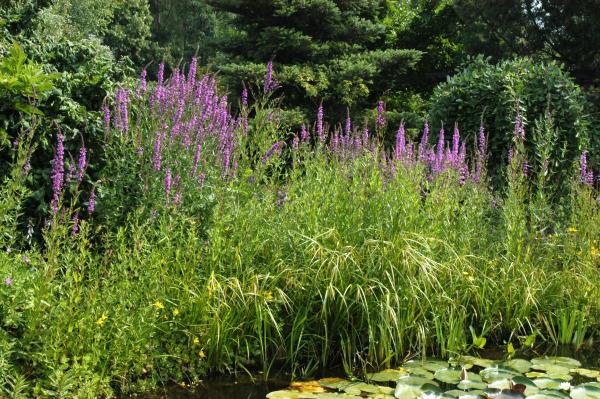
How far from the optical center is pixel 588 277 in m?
5.25

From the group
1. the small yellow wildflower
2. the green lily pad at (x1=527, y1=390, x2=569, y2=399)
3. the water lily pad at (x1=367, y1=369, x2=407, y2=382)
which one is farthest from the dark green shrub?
the small yellow wildflower

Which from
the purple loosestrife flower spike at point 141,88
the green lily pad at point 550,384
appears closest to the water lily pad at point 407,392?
the green lily pad at point 550,384

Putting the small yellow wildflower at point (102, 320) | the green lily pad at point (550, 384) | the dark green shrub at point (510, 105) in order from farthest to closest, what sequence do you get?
the dark green shrub at point (510, 105), the green lily pad at point (550, 384), the small yellow wildflower at point (102, 320)

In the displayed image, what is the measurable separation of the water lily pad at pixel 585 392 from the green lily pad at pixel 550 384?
0.22 feet

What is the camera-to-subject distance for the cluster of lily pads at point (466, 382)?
376 centimetres

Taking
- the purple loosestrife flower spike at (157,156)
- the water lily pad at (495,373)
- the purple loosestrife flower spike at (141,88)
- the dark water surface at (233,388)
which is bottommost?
the dark water surface at (233,388)

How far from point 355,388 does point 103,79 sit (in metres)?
2.99

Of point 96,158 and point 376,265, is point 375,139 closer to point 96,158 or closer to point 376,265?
point 376,265

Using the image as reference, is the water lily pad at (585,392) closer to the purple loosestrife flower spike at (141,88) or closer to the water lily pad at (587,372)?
the water lily pad at (587,372)

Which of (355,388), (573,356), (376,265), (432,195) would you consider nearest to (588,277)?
(573,356)

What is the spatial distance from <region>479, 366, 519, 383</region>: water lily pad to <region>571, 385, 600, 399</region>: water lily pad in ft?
1.22

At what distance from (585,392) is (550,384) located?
0.20 meters

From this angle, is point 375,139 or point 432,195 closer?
point 432,195

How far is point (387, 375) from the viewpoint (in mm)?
4102
